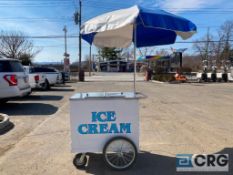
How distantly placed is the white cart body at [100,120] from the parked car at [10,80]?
7676 mm

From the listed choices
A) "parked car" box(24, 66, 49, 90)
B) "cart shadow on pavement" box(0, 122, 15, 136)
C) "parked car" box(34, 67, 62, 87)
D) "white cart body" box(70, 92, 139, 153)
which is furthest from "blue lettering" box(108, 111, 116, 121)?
"parked car" box(34, 67, 62, 87)

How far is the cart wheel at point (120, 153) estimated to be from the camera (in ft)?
18.9

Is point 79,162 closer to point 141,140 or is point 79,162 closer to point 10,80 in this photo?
point 141,140

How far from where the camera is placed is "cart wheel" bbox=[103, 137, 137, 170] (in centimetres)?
576

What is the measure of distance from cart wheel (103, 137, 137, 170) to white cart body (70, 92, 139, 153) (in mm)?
85

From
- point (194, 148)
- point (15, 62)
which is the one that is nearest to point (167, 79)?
point (15, 62)

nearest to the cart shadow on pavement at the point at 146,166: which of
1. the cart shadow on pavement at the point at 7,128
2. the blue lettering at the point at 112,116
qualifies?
the blue lettering at the point at 112,116

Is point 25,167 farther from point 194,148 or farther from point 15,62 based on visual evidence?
point 15,62

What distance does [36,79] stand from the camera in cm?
2191

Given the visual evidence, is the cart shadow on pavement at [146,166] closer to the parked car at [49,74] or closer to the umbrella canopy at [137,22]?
the umbrella canopy at [137,22]

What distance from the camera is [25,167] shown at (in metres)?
6.02

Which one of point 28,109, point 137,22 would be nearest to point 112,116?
point 137,22

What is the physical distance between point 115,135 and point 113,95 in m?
0.65

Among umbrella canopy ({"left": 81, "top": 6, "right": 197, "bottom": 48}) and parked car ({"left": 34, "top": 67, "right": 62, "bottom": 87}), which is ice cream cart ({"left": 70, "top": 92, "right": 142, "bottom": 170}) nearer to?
umbrella canopy ({"left": 81, "top": 6, "right": 197, "bottom": 48})
